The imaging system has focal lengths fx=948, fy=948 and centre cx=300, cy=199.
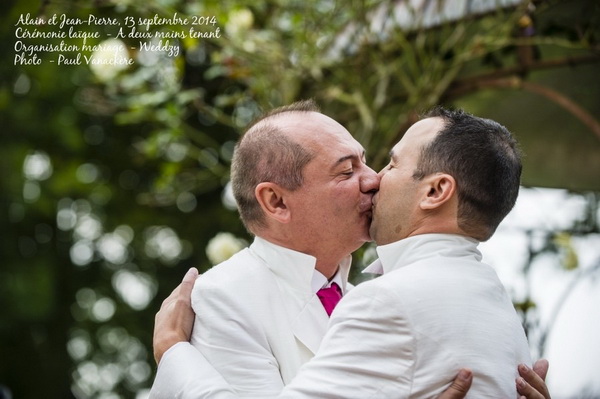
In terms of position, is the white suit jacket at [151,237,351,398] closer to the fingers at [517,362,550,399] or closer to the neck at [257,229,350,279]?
the neck at [257,229,350,279]

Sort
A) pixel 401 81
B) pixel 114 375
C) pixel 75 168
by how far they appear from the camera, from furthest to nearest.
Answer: pixel 114 375 → pixel 75 168 → pixel 401 81

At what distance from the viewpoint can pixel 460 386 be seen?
211 centimetres

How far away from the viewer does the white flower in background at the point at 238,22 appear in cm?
539

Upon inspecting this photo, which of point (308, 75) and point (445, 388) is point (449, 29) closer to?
point (308, 75)

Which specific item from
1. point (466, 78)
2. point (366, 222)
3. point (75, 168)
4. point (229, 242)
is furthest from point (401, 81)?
point (75, 168)

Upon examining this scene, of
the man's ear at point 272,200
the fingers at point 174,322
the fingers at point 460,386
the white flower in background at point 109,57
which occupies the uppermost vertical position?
the white flower in background at point 109,57

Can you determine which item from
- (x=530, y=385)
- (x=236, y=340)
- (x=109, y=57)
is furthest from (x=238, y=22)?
(x=530, y=385)

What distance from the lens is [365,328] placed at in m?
2.13

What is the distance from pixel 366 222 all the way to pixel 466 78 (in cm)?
303

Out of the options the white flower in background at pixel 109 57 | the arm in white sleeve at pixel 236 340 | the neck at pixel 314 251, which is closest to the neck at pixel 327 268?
the neck at pixel 314 251

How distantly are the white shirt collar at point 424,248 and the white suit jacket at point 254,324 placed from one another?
11.0 inches

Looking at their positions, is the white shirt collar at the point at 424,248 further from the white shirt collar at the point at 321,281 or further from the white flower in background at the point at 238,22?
the white flower in background at the point at 238,22

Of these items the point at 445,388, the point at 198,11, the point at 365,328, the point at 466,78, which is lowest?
the point at 445,388

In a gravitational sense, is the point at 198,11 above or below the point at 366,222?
above
